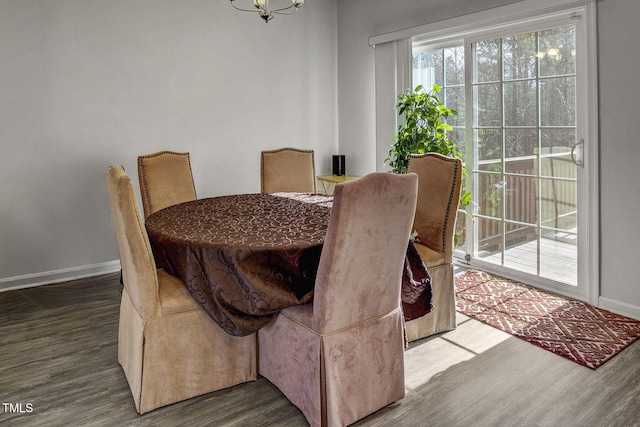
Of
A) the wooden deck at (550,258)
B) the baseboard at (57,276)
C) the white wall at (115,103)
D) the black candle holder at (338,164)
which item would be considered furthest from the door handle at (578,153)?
the baseboard at (57,276)

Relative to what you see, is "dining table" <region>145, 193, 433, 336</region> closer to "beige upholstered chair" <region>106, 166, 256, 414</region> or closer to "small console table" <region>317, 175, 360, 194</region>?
"beige upholstered chair" <region>106, 166, 256, 414</region>

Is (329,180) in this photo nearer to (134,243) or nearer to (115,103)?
(115,103)

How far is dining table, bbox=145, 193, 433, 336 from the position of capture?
222 cm

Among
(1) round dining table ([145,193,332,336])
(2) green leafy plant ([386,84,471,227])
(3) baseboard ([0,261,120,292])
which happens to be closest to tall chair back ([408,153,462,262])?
(1) round dining table ([145,193,332,336])

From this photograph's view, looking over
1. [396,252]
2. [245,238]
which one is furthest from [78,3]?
[396,252]

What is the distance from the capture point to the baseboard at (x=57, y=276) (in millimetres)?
4141

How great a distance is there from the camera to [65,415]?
2322mm

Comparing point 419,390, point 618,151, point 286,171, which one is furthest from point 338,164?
point 419,390

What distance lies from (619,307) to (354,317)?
2.14 meters

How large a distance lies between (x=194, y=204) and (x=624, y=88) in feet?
9.02

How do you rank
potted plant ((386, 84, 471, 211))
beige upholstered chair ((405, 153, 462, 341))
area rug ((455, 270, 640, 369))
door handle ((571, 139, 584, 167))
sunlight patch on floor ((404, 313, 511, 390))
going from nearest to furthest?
1. sunlight patch on floor ((404, 313, 511, 390))
2. area rug ((455, 270, 640, 369))
3. beige upholstered chair ((405, 153, 462, 341))
4. door handle ((571, 139, 584, 167))
5. potted plant ((386, 84, 471, 211))

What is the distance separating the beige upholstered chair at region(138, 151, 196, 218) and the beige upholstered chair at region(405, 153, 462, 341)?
76.7 inches

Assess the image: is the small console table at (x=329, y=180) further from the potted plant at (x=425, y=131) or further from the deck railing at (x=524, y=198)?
the deck railing at (x=524, y=198)

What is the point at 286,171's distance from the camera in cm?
442
